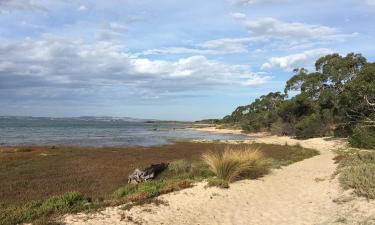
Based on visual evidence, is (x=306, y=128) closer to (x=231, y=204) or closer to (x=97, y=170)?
(x=97, y=170)

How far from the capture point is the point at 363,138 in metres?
32.4

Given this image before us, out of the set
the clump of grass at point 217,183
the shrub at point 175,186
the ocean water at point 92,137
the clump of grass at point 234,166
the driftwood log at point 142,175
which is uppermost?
the clump of grass at point 234,166

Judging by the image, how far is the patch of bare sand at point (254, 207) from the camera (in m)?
10.1

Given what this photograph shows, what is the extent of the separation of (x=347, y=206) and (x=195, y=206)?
427 cm

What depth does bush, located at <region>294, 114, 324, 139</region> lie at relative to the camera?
1995 inches

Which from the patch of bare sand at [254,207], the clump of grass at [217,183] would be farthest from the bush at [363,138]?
the clump of grass at [217,183]

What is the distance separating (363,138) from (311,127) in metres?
19.1

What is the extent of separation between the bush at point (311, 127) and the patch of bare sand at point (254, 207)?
36830 mm

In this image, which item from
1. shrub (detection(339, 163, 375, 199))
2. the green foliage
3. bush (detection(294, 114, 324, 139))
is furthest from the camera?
bush (detection(294, 114, 324, 139))

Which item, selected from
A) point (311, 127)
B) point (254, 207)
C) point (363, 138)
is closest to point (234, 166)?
point (254, 207)

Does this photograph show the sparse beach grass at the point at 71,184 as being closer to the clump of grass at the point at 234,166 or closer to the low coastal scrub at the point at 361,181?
the clump of grass at the point at 234,166

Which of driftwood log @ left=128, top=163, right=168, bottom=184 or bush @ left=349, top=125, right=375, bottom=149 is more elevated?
bush @ left=349, top=125, right=375, bottom=149

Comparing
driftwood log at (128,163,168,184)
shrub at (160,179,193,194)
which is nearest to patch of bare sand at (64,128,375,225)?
shrub at (160,179,193,194)

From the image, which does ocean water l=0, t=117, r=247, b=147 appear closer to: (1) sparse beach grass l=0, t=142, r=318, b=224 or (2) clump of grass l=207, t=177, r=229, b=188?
(1) sparse beach grass l=0, t=142, r=318, b=224
